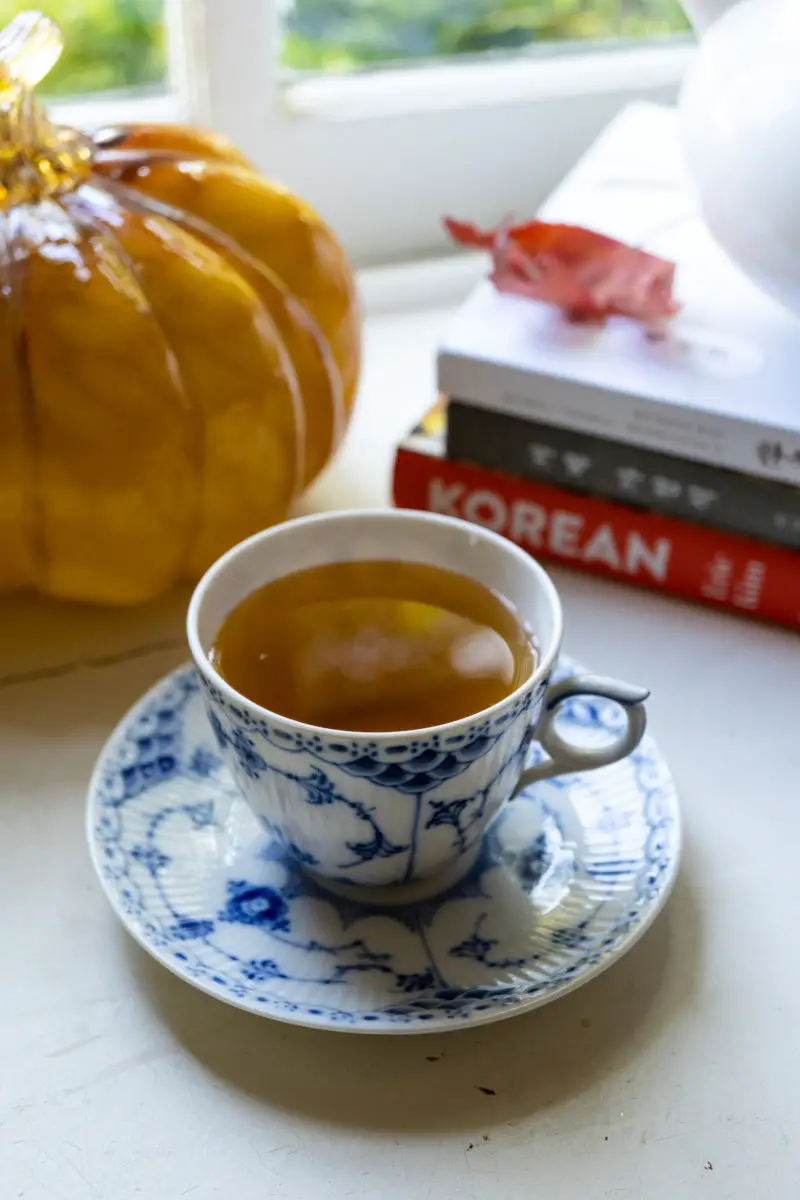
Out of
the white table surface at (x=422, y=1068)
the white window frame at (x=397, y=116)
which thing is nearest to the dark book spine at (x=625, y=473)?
the white table surface at (x=422, y=1068)

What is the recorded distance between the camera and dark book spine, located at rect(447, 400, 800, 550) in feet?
1.75

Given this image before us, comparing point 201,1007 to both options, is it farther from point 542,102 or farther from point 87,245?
point 542,102

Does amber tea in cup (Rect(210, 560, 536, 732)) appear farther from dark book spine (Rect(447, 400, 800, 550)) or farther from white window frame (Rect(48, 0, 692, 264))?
white window frame (Rect(48, 0, 692, 264))

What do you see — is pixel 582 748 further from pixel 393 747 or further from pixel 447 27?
pixel 447 27

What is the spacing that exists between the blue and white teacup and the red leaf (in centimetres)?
18

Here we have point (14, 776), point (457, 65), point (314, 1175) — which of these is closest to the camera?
point (314, 1175)

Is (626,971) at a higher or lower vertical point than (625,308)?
lower

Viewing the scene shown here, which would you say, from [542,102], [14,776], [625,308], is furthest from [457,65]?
[14,776]

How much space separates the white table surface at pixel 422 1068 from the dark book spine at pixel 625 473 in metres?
0.11

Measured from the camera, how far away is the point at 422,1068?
0.38m

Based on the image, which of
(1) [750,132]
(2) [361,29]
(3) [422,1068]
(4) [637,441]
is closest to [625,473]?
(4) [637,441]

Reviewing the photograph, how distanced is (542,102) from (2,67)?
1.39 feet

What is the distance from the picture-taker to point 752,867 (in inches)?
17.6

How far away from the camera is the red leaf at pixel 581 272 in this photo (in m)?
0.57
